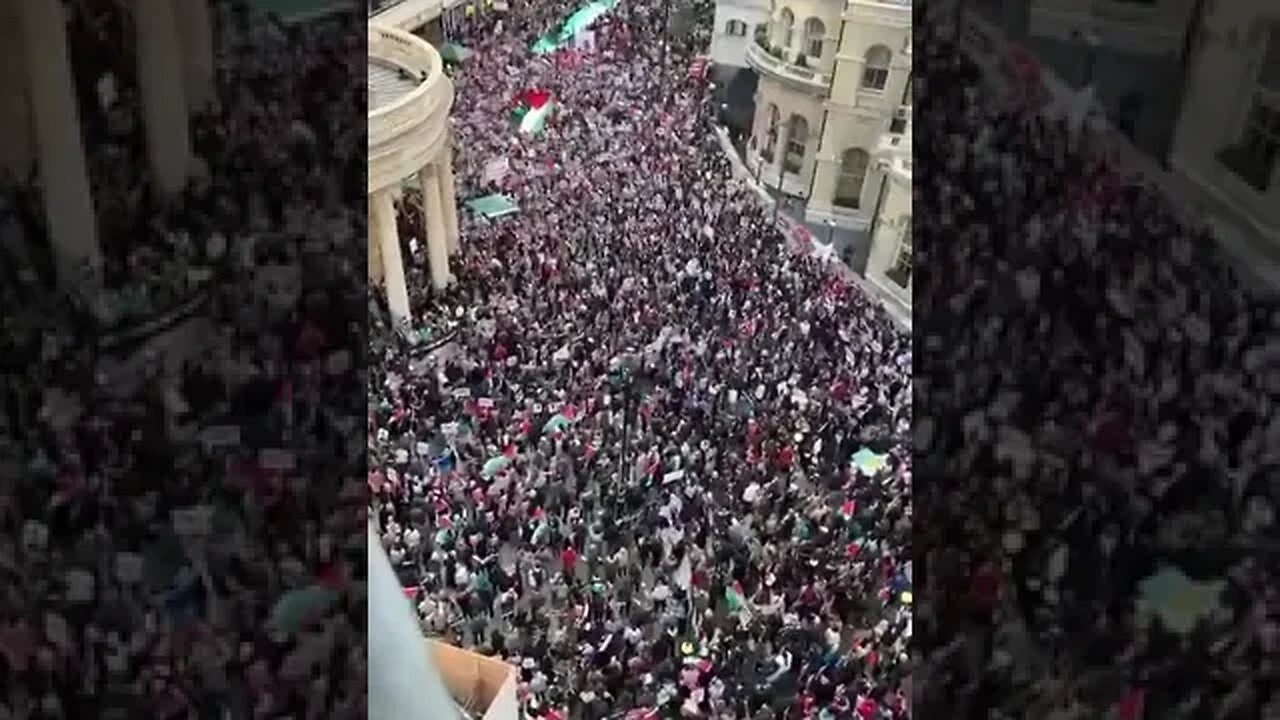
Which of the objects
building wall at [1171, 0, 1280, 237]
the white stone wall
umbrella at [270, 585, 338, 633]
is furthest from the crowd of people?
the white stone wall

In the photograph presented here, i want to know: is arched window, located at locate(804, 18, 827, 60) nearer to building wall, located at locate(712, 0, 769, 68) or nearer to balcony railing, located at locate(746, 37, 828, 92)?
balcony railing, located at locate(746, 37, 828, 92)

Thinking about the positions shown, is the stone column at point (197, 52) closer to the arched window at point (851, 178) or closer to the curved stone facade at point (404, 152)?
the curved stone facade at point (404, 152)

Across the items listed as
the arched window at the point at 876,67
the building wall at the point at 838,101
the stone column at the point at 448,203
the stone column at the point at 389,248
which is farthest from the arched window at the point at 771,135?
the stone column at the point at 389,248

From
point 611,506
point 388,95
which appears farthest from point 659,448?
point 388,95

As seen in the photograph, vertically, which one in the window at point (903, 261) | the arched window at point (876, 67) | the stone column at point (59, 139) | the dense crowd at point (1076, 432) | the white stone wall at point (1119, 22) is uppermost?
the white stone wall at point (1119, 22)

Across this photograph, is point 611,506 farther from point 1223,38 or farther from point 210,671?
point 1223,38

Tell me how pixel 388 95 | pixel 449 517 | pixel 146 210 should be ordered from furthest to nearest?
pixel 388 95 < pixel 449 517 < pixel 146 210

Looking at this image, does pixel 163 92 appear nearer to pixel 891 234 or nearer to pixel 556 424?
pixel 556 424
